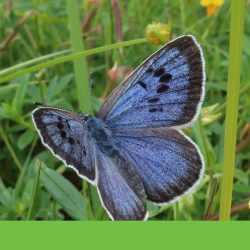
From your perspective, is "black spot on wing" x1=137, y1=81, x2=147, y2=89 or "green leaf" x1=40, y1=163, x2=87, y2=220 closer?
"black spot on wing" x1=137, y1=81, x2=147, y2=89

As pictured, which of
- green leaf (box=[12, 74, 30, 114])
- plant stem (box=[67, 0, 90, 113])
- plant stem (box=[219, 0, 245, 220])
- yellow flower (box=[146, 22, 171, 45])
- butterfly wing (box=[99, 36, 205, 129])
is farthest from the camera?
green leaf (box=[12, 74, 30, 114])

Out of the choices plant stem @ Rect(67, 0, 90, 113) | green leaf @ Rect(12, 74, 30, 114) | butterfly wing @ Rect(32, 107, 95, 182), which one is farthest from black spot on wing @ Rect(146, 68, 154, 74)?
green leaf @ Rect(12, 74, 30, 114)

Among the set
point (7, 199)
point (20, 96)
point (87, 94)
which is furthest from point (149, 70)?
point (20, 96)

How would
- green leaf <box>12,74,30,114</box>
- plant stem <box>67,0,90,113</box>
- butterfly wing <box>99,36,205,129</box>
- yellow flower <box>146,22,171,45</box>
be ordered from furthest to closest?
green leaf <box>12,74,30,114</box>, plant stem <box>67,0,90,113</box>, yellow flower <box>146,22,171,45</box>, butterfly wing <box>99,36,205,129</box>

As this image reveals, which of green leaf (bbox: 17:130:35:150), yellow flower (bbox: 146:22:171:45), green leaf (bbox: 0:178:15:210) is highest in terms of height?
yellow flower (bbox: 146:22:171:45)

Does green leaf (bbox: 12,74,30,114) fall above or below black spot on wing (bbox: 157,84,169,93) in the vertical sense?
below

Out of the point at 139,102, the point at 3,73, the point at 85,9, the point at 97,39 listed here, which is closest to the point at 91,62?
the point at 97,39

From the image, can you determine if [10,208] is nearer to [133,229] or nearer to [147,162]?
[147,162]

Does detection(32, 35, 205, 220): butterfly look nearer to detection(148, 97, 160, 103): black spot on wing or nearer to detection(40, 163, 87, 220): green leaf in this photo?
detection(148, 97, 160, 103): black spot on wing

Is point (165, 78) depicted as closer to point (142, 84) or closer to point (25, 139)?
point (142, 84)
